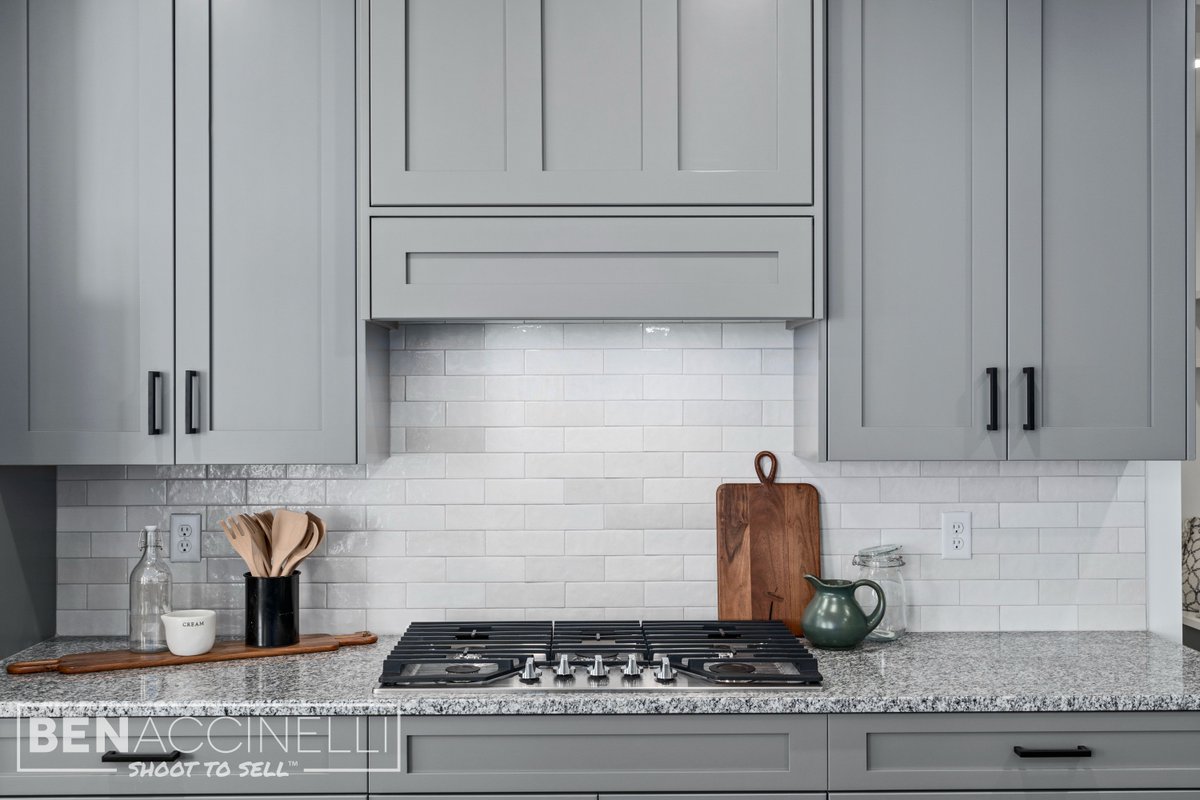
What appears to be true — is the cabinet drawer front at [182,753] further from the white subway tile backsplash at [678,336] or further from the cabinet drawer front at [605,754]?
the white subway tile backsplash at [678,336]

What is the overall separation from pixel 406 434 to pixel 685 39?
1209 mm

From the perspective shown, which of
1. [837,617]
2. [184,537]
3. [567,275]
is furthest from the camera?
[184,537]

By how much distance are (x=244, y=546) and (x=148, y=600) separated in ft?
0.84

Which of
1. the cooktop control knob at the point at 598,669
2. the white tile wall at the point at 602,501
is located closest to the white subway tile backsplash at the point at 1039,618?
the white tile wall at the point at 602,501

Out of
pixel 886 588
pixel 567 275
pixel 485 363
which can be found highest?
pixel 567 275

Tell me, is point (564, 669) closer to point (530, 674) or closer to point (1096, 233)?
point (530, 674)

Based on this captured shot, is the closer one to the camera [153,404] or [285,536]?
[153,404]

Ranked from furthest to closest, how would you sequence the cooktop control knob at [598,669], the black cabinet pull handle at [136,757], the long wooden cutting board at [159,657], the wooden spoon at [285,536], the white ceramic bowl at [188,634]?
1. the wooden spoon at [285,536]
2. the white ceramic bowl at [188,634]
3. the long wooden cutting board at [159,657]
4. the cooktop control knob at [598,669]
5. the black cabinet pull handle at [136,757]

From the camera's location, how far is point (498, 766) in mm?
1848

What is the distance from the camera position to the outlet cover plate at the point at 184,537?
2430 mm

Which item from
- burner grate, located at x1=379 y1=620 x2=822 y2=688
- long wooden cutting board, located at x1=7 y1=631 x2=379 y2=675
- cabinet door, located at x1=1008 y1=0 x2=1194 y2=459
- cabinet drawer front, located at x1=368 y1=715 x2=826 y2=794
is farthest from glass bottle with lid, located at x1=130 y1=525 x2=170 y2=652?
cabinet door, located at x1=1008 y1=0 x2=1194 y2=459

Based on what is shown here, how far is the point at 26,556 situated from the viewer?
2.29 meters

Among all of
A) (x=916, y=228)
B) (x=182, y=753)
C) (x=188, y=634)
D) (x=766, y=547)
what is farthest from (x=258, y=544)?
(x=916, y=228)

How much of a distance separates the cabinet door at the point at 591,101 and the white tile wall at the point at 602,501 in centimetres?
48
